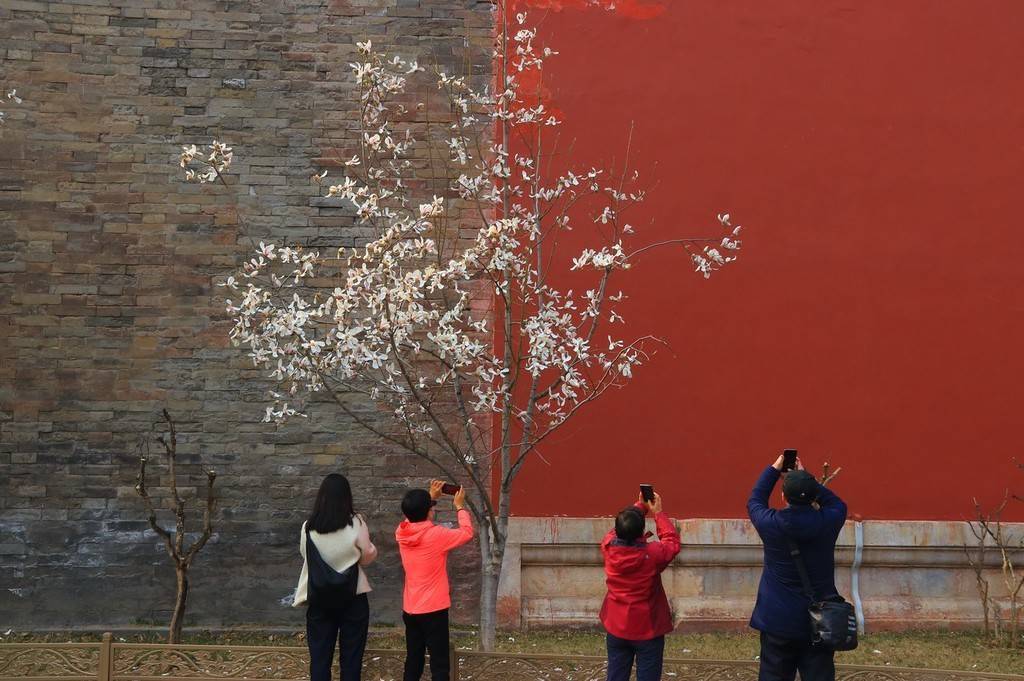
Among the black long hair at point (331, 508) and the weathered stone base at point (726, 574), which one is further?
the weathered stone base at point (726, 574)

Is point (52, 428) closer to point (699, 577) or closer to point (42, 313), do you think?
point (42, 313)

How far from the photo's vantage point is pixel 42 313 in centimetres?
824

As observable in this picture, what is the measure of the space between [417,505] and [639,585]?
4.24 feet

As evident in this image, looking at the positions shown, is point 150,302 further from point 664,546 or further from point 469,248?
point 664,546

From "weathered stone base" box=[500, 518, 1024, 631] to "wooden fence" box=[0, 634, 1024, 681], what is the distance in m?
1.64

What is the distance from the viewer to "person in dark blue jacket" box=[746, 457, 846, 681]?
5129 millimetres

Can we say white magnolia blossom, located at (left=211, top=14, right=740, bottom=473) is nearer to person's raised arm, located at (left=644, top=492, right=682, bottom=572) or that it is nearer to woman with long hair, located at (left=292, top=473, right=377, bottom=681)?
woman with long hair, located at (left=292, top=473, right=377, bottom=681)

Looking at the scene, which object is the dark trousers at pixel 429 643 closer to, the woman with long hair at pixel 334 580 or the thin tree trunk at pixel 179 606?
the woman with long hair at pixel 334 580

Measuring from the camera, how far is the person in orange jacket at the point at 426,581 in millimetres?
6008

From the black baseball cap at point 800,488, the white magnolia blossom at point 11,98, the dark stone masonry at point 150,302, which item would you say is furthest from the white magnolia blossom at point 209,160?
the black baseball cap at point 800,488

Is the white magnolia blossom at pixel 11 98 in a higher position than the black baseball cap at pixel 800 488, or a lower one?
higher

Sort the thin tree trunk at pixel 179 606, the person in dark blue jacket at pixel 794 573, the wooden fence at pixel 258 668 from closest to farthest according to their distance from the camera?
the person in dark blue jacket at pixel 794 573 → the wooden fence at pixel 258 668 → the thin tree trunk at pixel 179 606

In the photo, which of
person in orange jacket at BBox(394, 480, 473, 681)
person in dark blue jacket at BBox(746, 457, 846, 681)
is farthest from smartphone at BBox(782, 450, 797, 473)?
person in orange jacket at BBox(394, 480, 473, 681)

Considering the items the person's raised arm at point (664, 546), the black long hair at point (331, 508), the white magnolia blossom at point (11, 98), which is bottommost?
the person's raised arm at point (664, 546)
